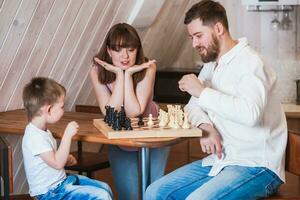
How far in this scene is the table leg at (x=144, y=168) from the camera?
→ 2.84 m

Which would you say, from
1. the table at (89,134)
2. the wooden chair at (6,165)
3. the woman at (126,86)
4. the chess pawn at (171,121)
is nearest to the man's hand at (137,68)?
the woman at (126,86)

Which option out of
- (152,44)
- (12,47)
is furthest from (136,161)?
(152,44)

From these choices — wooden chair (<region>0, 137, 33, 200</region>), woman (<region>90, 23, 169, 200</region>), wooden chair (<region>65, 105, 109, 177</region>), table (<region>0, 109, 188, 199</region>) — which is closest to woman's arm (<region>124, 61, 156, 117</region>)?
woman (<region>90, 23, 169, 200</region>)

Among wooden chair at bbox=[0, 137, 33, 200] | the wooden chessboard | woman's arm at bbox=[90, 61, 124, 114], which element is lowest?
wooden chair at bbox=[0, 137, 33, 200]

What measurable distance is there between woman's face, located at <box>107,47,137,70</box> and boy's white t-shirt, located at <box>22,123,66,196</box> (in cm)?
61

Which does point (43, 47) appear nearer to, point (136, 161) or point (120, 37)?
point (120, 37)

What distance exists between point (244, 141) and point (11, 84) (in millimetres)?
1432

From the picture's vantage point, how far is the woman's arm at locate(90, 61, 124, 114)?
322 centimetres

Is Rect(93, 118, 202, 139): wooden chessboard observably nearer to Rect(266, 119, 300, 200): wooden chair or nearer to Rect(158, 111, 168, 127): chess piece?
Rect(158, 111, 168, 127): chess piece

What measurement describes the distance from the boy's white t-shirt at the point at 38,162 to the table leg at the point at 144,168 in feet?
1.17

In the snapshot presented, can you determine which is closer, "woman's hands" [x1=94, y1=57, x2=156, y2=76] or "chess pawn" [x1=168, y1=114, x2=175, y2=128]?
"chess pawn" [x1=168, y1=114, x2=175, y2=128]

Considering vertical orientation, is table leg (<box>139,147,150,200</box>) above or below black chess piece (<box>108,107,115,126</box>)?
below

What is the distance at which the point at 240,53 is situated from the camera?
2.74 meters

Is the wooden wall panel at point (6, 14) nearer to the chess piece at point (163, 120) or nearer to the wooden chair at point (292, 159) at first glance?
the chess piece at point (163, 120)
